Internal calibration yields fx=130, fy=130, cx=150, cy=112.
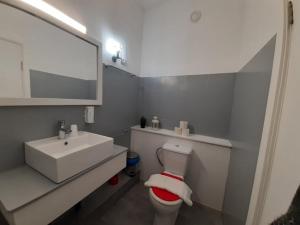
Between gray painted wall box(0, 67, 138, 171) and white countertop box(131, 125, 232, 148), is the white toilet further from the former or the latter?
gray painted wall box(0, 67, 138, 171)

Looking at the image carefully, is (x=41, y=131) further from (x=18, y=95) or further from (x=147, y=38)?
(x=147, y=38)

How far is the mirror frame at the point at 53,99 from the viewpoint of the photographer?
2.82ft

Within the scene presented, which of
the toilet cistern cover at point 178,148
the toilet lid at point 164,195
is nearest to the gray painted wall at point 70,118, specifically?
the toilet cistern cover at point 178,148

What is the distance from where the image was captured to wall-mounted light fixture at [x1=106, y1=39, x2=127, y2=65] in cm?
156

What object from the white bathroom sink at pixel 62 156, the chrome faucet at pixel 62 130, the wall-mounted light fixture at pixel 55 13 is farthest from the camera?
the chrome faucet at pixel 62 130

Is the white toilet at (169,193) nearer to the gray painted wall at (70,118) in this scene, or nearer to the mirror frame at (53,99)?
the gray painted wall at (70,118)

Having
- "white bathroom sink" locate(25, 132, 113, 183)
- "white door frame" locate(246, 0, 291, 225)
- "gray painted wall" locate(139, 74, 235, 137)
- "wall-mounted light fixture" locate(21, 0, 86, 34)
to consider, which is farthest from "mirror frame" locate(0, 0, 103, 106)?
"white door frame" locate(246, 0, 291, 225)

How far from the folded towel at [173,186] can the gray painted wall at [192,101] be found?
74cm

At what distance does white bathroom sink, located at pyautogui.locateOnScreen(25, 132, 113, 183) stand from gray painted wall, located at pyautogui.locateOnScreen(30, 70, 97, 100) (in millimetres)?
388

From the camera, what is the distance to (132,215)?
145 centimetres

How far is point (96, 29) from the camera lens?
139 cm

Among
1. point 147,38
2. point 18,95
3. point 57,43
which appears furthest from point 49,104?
point 147,38

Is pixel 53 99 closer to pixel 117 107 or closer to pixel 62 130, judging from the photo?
pixel 62 130

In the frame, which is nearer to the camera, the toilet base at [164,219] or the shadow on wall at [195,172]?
the toilet base at [164,219]
